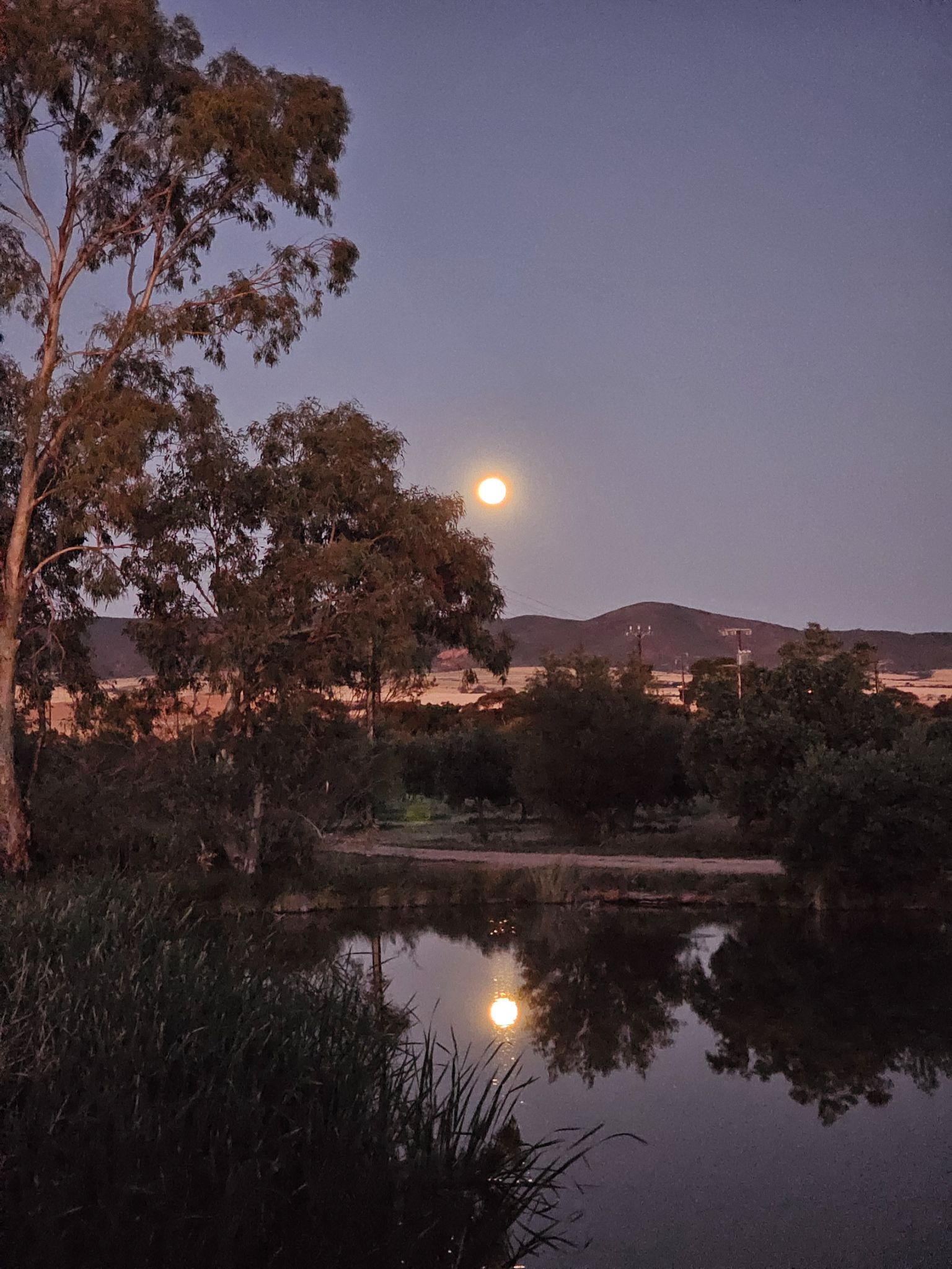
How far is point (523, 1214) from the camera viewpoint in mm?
7191

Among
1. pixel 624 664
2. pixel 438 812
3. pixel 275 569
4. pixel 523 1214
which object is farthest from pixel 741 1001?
pixel 438 812

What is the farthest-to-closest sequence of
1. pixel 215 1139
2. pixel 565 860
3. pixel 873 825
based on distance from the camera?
1. pixel 565 860
2. pixel 873 825
3. pixel 215 1139

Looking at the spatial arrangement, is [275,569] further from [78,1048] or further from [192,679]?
[78,1048]

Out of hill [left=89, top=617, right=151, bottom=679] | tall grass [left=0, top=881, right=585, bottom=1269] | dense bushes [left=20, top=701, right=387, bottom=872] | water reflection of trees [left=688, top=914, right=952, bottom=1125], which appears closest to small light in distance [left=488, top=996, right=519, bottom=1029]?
water reflection of trees [left=688, top=914, right=952, bottom=1125]

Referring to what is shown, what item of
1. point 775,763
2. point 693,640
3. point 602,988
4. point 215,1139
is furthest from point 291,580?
point 693,640

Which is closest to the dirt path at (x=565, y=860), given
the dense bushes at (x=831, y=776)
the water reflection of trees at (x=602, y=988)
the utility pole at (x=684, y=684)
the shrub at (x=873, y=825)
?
the dense bushes at (x=831, y=776)

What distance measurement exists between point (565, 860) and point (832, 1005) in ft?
35.2

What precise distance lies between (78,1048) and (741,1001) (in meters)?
10.4

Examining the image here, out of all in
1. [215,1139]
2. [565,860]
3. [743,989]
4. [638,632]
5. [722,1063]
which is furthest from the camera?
[638,632]

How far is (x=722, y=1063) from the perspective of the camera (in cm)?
1155

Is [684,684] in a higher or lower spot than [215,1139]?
higher

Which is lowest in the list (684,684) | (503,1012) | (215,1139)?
(503,1012)

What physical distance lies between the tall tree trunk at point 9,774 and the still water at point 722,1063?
4592 mm

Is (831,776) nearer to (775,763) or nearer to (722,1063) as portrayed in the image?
(775,763)
